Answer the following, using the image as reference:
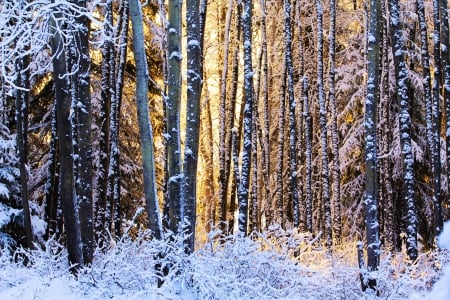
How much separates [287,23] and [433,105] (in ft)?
17.7

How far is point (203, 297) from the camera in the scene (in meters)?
7.11

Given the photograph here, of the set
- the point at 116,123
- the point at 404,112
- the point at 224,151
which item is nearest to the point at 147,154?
the point at 404,112

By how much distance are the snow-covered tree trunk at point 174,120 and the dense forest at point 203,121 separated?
0.08 feet

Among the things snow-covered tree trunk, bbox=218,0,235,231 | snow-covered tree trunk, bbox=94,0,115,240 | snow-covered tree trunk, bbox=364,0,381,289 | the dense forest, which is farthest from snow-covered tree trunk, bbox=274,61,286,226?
snow-covered tree trunk, bbox=364,0,381,289

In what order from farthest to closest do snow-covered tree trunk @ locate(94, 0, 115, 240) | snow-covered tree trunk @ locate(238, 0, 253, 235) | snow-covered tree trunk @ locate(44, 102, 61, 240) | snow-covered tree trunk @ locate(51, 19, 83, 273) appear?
snow-covered tree trunk @ locate(44, 102, 61, 240) → snow-covered tree trunk @ locate(94, 0, 115, 240) → snow-covered tree trunk @ locate(238, 0, 253, 235) → snow-covered tree trunk @ locate(51, 19, 83, 273)

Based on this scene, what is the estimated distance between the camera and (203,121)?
23344 millimetres

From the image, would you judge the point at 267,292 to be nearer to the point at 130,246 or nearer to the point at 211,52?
the point at 130,246

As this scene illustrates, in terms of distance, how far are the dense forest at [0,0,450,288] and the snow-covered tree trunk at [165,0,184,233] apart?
0.02 m

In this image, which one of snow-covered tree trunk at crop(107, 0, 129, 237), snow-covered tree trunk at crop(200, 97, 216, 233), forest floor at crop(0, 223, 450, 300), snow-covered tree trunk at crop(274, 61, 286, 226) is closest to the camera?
forest floor at crop(0, 223, 450, 300)

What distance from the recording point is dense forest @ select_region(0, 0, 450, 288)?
8836mm

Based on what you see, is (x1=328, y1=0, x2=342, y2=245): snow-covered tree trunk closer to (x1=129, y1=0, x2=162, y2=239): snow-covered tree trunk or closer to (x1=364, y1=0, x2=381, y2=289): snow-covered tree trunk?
(x1=364, y1=0, x2=381, y2=289): snow-covered tree trunk

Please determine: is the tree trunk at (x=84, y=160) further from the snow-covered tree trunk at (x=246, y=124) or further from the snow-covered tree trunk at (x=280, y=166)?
the snow-covered tree trunk at (x=280, y=166)


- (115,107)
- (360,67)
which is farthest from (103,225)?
(360,67)

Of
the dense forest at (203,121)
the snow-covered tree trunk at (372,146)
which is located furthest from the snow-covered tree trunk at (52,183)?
the snow-covered tree trunk at (372,146)
